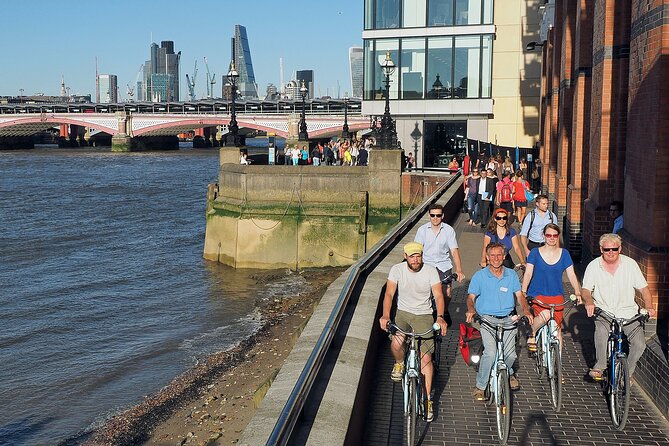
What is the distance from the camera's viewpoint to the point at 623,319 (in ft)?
23.5

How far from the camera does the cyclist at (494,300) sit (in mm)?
6953

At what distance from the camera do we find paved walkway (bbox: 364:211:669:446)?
6.66 m

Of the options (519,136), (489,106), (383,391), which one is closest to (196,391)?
(383,391)

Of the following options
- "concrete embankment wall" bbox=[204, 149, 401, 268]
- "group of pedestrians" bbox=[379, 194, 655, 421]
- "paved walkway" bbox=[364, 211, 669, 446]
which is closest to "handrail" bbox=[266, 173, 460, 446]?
"group of pedestrians" bbox=[379, 194, 655, 421]

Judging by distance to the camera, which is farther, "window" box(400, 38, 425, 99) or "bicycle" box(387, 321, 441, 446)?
"window" box(400, 38, 425, 99)

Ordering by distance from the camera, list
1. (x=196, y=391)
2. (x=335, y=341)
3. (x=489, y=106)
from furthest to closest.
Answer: (x=489, y=106), (x=196, y=391), (x=335, y=341)

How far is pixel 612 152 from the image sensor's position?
42.2ft

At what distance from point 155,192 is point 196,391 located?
44728mm

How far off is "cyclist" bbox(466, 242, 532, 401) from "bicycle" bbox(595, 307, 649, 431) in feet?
2.73

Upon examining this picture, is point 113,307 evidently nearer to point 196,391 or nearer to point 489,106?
point 196,391

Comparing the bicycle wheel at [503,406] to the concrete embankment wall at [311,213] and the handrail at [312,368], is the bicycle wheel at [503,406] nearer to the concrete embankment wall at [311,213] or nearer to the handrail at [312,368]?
the handrail at [312,368]

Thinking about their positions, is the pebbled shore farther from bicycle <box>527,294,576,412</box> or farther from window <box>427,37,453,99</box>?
window <box>427,37,453,99</box>

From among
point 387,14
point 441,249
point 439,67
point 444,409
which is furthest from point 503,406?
point 387,14

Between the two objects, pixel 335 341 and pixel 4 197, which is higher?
pixel 335 341
